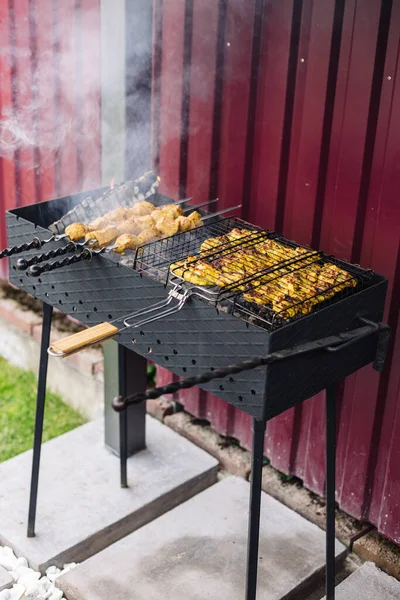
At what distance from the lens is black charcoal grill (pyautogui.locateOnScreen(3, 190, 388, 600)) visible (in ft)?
9.75

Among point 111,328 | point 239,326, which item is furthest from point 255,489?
point 111,328

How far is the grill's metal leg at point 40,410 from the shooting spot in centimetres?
396

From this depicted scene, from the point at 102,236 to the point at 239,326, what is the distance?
1003 mm

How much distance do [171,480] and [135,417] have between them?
17.9 inches

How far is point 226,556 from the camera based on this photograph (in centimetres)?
418

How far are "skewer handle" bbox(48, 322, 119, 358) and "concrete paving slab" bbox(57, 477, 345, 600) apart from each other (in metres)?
1.60

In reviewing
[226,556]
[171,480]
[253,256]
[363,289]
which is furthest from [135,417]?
[363,289]

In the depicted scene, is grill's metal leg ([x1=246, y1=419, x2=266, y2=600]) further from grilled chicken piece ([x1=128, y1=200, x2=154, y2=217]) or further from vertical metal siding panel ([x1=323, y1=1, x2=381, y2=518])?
grilled chicken piece ([x1=128, y1=200, x2=154, y2=217])

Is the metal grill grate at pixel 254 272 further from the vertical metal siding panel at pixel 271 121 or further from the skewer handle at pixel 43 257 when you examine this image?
the vertical metal siding panel at pixel 271 121

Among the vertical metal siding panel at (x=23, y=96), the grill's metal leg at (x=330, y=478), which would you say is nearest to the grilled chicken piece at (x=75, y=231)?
the grill's metal leg at (x=330, y=478)

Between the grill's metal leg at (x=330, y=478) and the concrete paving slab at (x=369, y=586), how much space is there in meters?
0.17

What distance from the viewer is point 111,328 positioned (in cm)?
314

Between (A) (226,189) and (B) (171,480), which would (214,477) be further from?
(A) (226,189)

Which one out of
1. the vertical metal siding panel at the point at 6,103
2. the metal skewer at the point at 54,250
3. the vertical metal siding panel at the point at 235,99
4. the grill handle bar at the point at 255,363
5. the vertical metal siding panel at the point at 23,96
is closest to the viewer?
the grill handle bar at the point at 255,363
